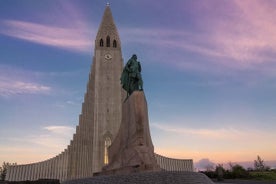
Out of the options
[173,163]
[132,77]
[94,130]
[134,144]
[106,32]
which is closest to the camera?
[134,144]

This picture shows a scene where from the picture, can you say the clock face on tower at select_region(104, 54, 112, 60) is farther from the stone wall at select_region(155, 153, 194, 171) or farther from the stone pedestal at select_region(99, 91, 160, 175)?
the stone pedestal at select_region(99, 91, 160, 175)

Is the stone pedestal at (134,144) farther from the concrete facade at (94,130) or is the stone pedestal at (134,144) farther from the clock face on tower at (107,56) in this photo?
the clock face on tower at (107,56)

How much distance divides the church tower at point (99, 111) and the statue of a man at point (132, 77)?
29076 mm

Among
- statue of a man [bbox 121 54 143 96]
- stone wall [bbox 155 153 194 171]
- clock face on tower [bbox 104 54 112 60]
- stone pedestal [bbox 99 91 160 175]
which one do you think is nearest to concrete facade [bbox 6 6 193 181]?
clock face on tower [bbox 104 54 112 60]

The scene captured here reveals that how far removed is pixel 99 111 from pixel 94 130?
10.8 feet

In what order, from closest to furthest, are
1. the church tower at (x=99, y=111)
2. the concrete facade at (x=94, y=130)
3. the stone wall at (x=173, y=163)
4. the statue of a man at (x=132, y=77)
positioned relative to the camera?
the statue of a man at (x=132, y=77) < the concrete facade at (x=94, y=130) < the church tower at (x=99, y=111) < the stone wall at (x=173, y=163)

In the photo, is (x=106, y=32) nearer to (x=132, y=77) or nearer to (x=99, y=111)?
(x=99, y=111)

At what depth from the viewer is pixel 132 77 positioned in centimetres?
1390

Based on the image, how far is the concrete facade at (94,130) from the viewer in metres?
Answer: 41.4

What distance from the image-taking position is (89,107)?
149 feet

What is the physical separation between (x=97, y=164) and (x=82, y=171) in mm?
2988

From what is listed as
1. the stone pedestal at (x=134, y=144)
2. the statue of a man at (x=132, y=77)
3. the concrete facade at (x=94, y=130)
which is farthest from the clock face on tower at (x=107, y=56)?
the stone pedestal at (x=134, y=144)

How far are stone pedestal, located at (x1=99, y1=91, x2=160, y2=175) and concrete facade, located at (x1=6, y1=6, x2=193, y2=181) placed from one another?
29.1 meters

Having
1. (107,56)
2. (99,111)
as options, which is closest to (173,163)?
(99,111)
